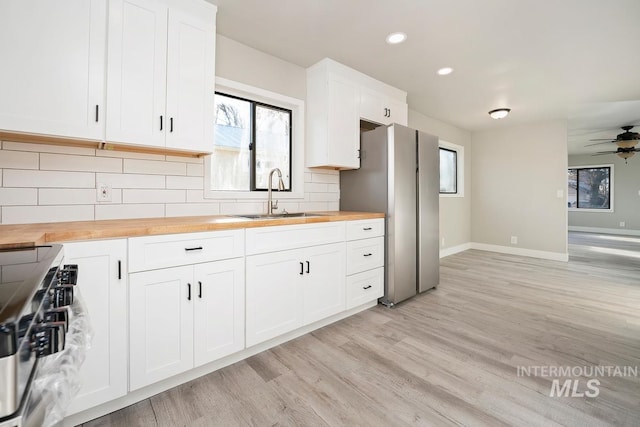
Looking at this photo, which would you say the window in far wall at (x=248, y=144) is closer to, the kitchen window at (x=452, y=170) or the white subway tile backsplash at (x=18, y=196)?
the white subway tile backsplash at (x=18, y=196)

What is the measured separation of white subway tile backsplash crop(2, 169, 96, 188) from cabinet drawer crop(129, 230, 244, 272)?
72 cm

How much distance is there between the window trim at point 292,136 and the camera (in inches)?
92.7

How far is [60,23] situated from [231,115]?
1.24 meters

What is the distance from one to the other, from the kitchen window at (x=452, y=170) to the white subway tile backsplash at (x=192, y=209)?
440cm

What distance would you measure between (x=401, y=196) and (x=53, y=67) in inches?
106

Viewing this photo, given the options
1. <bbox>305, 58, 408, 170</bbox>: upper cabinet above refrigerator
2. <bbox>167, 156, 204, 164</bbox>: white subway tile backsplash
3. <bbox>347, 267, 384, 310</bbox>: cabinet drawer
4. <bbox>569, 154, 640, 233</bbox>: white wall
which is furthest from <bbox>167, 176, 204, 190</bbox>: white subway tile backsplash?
<bbox>569, 154, 640, 233</bbox>: white wall

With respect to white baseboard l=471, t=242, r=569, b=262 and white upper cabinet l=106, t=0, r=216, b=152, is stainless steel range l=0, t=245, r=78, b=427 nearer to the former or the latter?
white upper cabinet l=106, t=0, r=216, b=152

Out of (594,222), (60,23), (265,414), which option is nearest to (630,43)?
(265,414)

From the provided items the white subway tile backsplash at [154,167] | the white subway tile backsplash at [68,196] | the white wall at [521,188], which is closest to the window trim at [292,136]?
the white subway tile backsplash at [154,167]

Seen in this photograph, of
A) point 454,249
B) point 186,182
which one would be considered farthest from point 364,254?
point 454,249

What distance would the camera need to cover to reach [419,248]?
3.11 metres

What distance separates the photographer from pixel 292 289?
6.94 feet

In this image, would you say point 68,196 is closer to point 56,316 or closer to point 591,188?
point 56,316

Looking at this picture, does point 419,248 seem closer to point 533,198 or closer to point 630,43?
point 630,43
